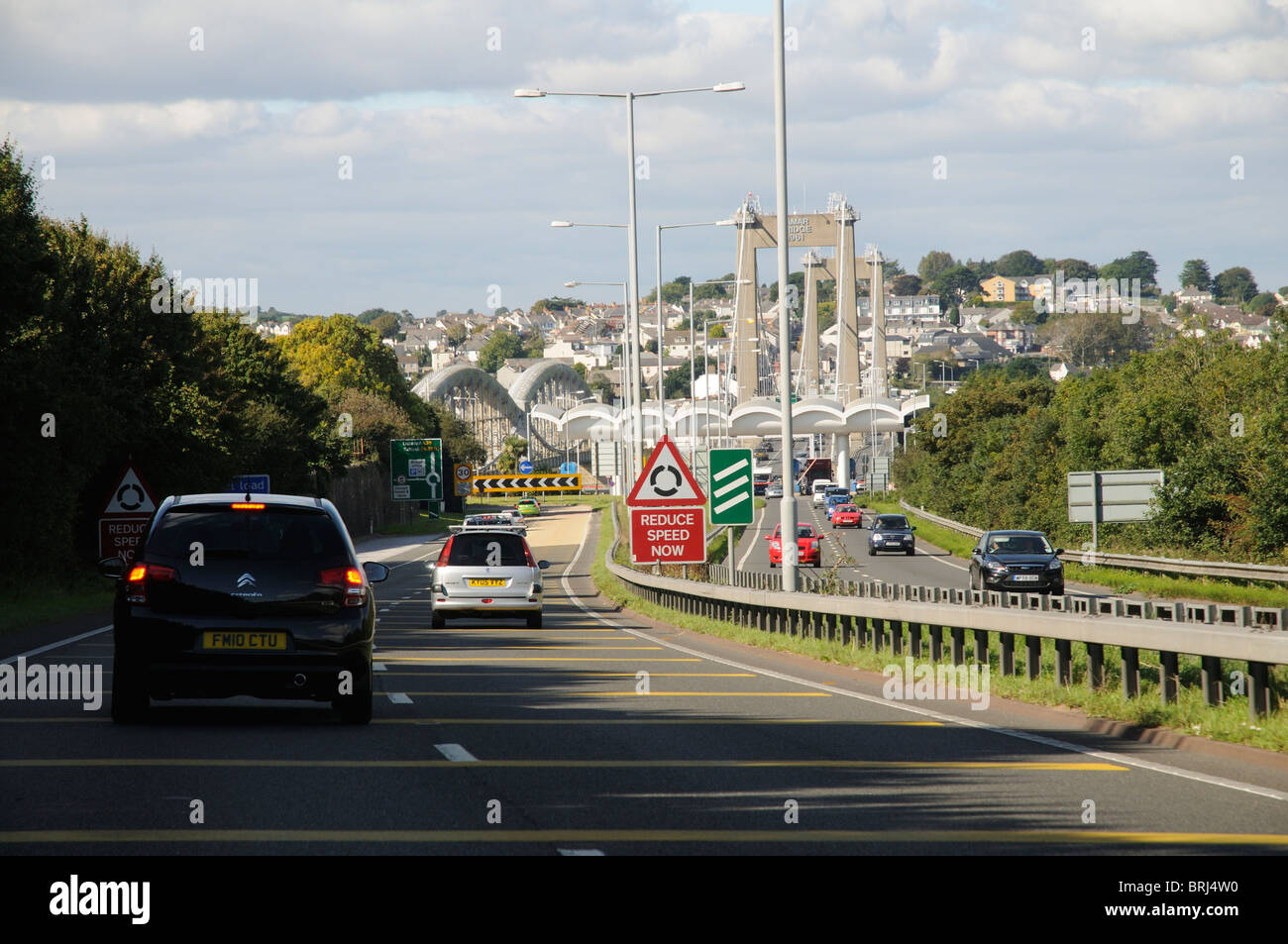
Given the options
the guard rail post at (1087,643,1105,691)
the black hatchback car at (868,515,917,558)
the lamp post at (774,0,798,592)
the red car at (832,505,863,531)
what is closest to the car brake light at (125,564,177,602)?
the guard rail post at (1087,643,1105,691)

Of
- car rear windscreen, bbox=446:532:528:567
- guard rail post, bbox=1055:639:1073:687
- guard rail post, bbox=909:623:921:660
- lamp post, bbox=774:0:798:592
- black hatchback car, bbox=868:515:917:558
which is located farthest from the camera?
black hatchback car, bbox=868:515:917:558

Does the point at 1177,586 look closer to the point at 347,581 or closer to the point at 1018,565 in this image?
the point at 1018,565

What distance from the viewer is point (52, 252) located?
41750 millimetres

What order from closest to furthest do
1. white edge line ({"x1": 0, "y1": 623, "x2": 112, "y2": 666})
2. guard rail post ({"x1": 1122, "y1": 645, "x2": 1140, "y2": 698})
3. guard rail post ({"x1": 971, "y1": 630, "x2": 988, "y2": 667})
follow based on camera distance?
guard rail post ({"x1": 1122, "y1": 645, "x2": 1140, "y2": 698}) → guard rail post ({"x1": 971, "y1": 630, "x2": 988, "y2": 667}) → white edge line ({"x1": 0, "y1": 623, "x2": 112, "y2": 666})

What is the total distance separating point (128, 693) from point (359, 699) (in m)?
1.68

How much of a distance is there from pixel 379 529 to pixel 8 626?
257ft

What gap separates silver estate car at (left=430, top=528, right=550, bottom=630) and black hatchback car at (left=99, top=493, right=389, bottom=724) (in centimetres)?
1351

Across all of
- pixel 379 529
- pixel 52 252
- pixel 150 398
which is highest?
pixel 52 252

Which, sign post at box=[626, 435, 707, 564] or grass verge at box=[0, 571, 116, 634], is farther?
sign post at box=[626, 435, 707, 564]

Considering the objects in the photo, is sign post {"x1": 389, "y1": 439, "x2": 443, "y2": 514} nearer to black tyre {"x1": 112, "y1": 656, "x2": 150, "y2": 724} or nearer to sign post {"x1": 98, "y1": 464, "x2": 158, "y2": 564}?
sign post {"x1": 98, "y1": 464, "x2": 158, "y2": 564}

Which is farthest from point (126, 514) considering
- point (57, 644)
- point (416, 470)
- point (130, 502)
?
point (416, 470)

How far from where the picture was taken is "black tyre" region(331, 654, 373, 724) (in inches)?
514
